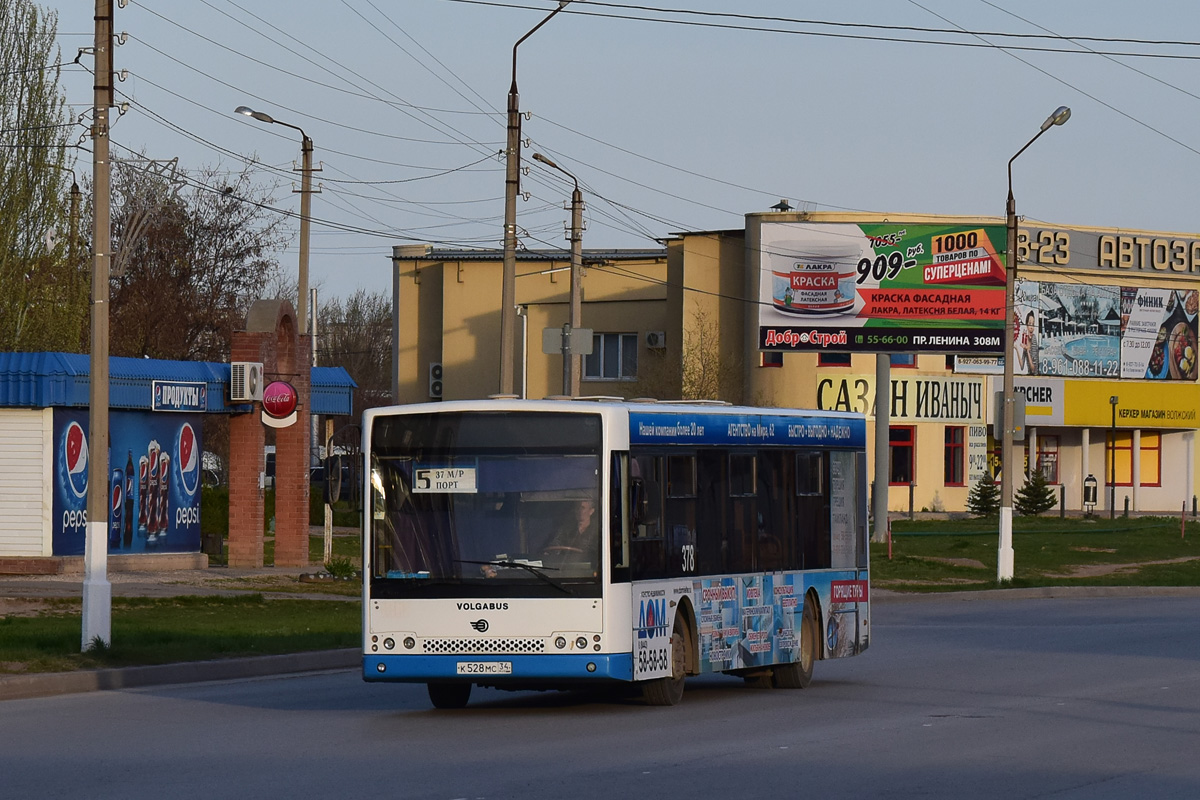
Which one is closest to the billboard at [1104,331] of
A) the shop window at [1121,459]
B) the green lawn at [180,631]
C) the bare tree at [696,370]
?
the shop window at [1121,459]

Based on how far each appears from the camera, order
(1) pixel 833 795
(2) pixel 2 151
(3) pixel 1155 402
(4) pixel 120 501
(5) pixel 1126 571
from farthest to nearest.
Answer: (3) pixel 1155 402
(2) pixel 2 151
(5) pixel 1126 571
(4) pixel 120 501
(1) pixel 833 795

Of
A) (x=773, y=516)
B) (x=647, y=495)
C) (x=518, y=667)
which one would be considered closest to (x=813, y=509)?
(x=773, y=516)

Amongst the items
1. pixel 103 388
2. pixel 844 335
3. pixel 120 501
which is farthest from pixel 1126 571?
pixel 103 388

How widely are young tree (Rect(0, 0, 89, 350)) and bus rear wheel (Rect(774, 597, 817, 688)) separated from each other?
30.3 m

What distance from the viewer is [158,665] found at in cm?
1859

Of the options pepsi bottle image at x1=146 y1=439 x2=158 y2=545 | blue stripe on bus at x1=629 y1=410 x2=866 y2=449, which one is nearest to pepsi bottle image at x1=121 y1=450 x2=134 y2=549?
pepsi bottle image at x1=146 y1=439 x2=158 y2=545

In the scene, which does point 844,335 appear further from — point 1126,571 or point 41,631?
point 41,631

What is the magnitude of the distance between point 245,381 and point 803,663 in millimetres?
18924

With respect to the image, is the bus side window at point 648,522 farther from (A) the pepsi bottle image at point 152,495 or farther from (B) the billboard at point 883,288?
(B) the billboard at point 883,288

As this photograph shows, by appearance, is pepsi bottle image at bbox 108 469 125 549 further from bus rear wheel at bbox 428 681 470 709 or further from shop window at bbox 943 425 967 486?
shop window at bbox 943 425 967 486

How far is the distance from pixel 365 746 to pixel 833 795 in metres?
3.81

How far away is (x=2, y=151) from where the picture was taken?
43969 millimetres

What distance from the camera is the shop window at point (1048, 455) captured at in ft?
235

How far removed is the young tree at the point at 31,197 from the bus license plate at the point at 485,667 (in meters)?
32.0
